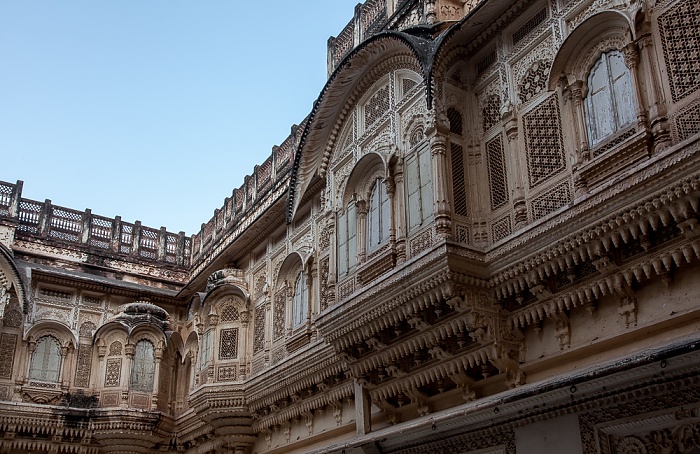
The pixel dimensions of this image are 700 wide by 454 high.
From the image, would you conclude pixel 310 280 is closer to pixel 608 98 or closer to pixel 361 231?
pixel 361 231

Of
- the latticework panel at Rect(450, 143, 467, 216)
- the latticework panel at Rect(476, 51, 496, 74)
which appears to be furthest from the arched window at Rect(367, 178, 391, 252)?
the latticework panel at Rect(476, 51, 496, 74)

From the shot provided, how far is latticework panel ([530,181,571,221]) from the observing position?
7.27 metres

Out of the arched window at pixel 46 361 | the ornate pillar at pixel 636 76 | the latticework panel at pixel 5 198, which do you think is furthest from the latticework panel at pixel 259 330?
the ornate pillar at pixel 636 76

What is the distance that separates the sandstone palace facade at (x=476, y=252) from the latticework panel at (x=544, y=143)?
2cm

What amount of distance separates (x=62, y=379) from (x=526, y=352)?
11.1 metres

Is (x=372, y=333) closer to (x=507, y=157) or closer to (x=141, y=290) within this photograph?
(x=507, y=157)

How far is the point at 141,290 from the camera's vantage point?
16781 mm

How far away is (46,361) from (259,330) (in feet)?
16.9

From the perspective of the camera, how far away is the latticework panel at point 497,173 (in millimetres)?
8125

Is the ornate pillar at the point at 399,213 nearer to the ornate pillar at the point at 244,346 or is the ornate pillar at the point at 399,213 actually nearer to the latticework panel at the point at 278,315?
the latticework panel at the point at 278,315

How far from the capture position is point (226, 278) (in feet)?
46.5

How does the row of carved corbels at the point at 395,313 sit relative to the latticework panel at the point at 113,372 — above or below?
below

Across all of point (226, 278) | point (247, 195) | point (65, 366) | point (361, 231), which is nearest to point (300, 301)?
point (226, 278)

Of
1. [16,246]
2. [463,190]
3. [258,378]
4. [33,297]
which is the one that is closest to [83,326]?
[33,297]
